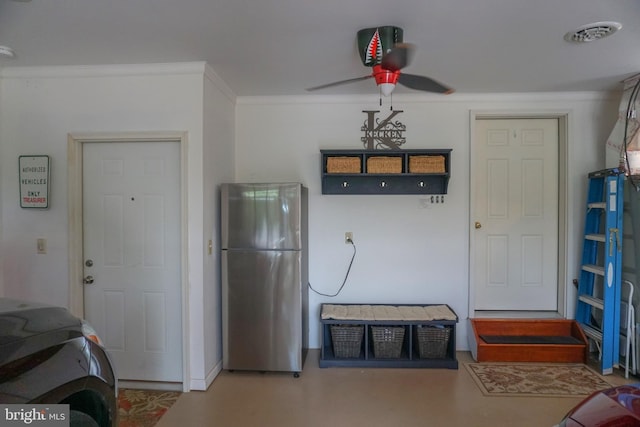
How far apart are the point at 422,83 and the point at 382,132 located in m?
1.41

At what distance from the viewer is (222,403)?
261cm

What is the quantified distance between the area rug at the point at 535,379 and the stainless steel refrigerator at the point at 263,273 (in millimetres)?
1584

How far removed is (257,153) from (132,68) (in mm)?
1312

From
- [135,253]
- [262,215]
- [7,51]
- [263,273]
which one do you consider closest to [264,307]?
[263,273]

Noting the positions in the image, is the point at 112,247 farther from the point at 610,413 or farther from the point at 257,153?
the point at 610,413

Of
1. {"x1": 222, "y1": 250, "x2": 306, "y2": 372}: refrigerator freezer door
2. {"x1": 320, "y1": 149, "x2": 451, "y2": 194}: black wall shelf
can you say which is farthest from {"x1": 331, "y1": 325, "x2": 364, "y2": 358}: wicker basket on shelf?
{"x1": 320, "y1": 149, "x2": 451, "y2": 194}: black wall shelf

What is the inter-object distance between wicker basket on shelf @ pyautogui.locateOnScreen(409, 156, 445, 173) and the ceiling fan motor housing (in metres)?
1.33

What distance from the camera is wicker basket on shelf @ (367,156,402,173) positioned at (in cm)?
331

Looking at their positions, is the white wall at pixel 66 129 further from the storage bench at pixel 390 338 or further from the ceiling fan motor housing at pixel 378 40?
the ceiling fan motor housing at pixel 378 40

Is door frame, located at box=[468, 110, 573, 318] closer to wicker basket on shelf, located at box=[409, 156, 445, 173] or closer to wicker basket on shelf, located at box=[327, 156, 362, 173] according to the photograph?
wicker basket on shelf, located at box=[409, 156, 445, 173]

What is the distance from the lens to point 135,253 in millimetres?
2865

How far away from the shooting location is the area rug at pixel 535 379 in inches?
107

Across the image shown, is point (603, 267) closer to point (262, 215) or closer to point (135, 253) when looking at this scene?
point (262, 215)

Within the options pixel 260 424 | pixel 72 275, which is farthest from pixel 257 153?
pixel 260 424
